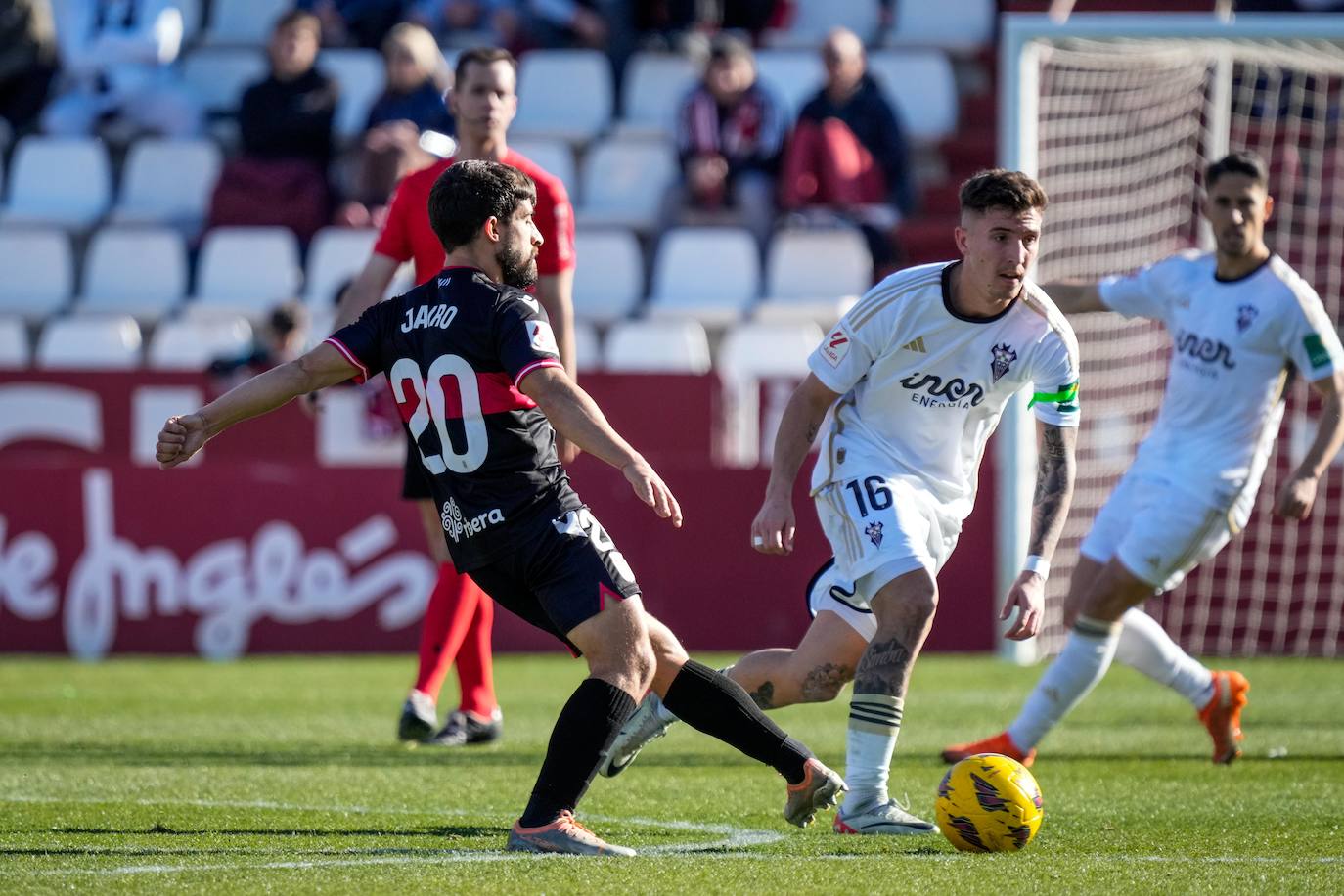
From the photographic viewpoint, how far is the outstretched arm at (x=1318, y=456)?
618cm

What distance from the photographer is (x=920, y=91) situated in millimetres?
15148

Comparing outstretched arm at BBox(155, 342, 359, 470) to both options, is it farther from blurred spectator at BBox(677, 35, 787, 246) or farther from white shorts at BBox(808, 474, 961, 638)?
blurred spectator at BBox(677, 35, 787, 246)

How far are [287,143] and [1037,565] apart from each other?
410 inches

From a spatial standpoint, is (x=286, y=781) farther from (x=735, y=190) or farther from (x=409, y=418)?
(x=735, y=190)

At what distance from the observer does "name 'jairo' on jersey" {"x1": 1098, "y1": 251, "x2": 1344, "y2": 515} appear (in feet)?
21.9

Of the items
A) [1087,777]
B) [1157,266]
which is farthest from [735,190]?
[1087,777]

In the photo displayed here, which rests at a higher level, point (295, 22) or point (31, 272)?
point (295, 22)

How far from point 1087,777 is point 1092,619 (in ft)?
1.91

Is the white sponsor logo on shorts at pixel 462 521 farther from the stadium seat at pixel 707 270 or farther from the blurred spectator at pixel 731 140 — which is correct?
the blurred spectator at pixel 731 140

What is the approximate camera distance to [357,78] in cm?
1573

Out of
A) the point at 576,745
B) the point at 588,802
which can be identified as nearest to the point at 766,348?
the point at 588,802

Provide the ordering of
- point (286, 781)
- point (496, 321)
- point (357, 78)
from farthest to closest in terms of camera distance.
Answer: point (357, 78)
point (286, 781)
point (496, 321)

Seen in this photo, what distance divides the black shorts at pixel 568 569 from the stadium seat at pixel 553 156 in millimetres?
9901

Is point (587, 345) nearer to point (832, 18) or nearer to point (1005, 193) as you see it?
point (832, 18)
